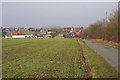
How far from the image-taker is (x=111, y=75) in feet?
17.3

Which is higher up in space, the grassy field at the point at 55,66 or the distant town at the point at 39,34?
the distant town at the point at 39,34

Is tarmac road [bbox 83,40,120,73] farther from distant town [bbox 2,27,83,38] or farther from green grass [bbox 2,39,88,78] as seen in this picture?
distant town [bbox 2,27,83,38]

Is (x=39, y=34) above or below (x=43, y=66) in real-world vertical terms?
above

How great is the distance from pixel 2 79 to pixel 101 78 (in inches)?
168

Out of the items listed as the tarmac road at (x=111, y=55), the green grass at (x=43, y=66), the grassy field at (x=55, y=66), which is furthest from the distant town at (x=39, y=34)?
the grassy field at (x=55, y=66)

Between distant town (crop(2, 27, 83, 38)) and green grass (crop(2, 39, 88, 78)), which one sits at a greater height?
distant town (crop(2, 27, 83, 38))

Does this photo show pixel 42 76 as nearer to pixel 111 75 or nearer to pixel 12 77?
pixel 12 77

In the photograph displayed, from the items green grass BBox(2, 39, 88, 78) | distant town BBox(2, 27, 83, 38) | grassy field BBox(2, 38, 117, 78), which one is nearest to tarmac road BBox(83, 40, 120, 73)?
grassy field BBox(2, 38, 117, 78)

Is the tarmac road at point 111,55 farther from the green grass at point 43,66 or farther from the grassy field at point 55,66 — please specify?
the green grass at point 43,66

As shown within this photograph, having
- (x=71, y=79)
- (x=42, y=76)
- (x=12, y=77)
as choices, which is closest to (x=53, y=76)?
(x=42, y=76)

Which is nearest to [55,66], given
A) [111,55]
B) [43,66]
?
[43,66]

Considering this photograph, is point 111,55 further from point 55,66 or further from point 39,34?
point 39,34

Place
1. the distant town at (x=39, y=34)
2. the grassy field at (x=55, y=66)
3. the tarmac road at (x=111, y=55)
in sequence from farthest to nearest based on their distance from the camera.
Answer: the distant town at (x=39, y=34), the tarmac road at (x=111, y=55), the grassy field at (x=55, y=66)

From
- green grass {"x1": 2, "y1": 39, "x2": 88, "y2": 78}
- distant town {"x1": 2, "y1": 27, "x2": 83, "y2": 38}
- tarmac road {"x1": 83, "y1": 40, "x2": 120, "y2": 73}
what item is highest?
distant town {"x1": 2, "y1": 27, "x2": 83, "y2": 38}
